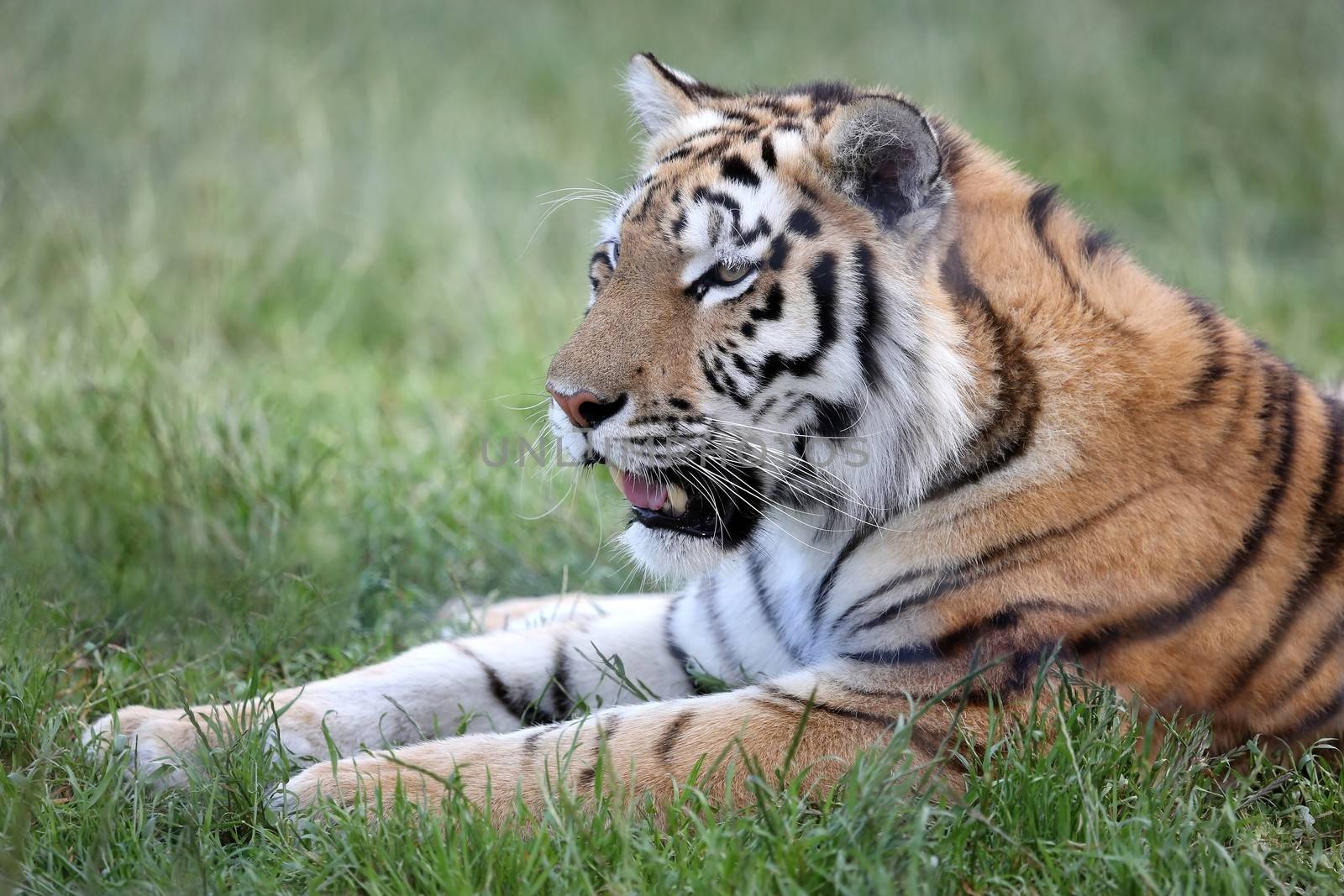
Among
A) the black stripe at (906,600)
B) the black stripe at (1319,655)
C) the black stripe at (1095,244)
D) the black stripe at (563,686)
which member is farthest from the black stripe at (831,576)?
the black stripe at (1319,655)

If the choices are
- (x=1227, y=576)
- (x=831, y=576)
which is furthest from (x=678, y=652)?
(x=1227, y=576)

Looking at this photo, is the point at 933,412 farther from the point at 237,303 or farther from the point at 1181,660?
the point at 237,303

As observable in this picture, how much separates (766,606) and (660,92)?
1063mm

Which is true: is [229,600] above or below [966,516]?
below

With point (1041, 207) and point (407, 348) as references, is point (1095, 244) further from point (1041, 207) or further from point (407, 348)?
point (407, 348)

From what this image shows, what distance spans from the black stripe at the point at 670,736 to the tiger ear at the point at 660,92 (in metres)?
1.22

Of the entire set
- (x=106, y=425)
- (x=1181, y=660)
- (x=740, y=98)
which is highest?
(x=740, y=98)

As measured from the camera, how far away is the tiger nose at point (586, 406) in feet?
7.18

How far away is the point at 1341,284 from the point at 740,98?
3.98m

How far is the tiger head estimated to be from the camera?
2.17 meters

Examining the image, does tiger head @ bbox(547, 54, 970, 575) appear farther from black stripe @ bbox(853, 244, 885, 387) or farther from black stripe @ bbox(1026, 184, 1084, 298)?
black stripe @ bbox(1026, 184, 1084, 298)

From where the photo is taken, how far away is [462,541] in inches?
132

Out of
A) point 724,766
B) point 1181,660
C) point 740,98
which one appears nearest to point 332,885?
point 724,766

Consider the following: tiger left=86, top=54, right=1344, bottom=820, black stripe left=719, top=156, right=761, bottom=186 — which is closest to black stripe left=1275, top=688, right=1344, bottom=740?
tiger left=86, top=54, right=1344, bottom=820
